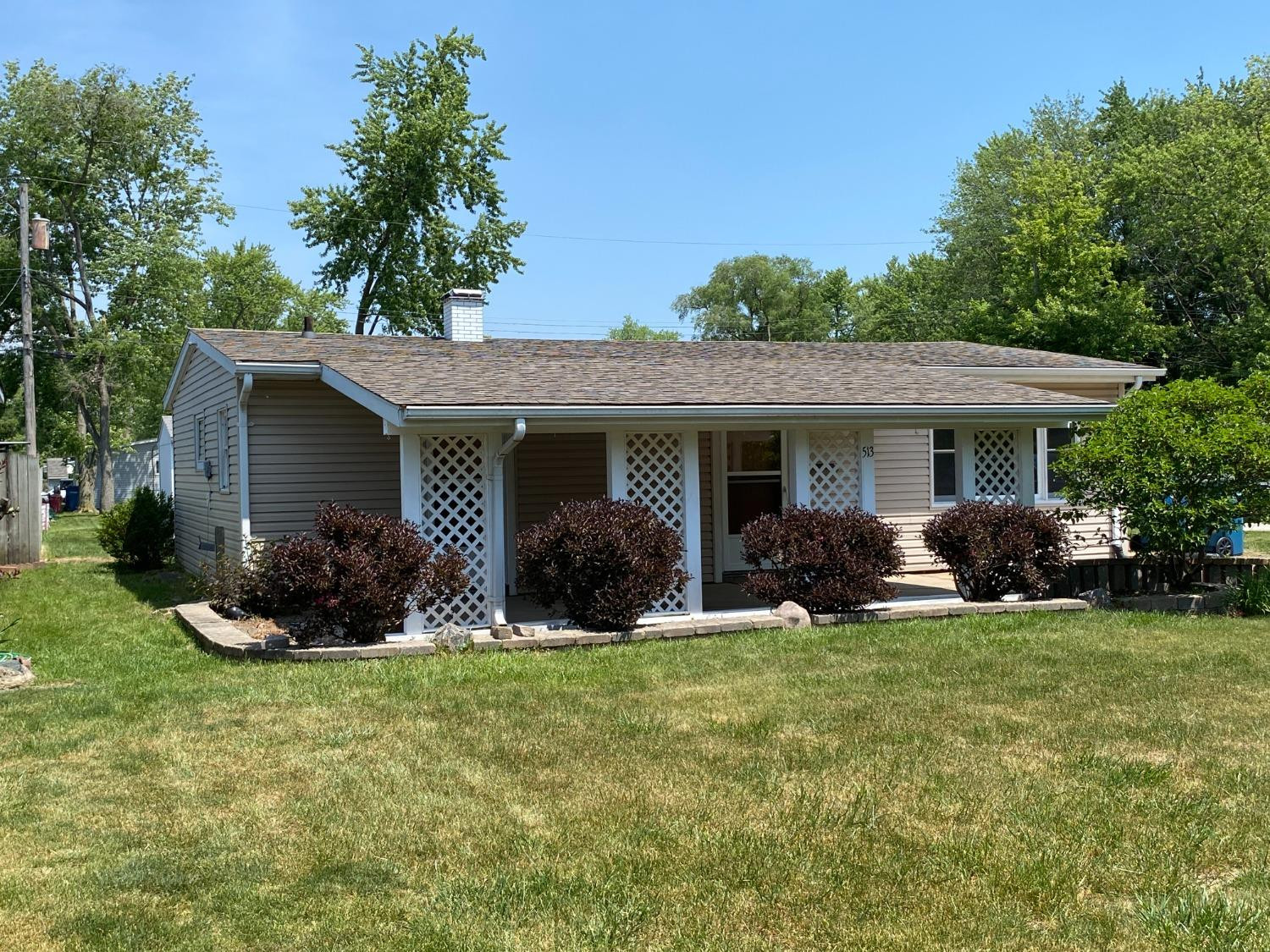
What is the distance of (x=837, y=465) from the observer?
1226cm

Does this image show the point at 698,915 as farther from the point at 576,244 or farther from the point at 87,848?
the point at 576,244

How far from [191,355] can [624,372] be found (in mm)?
7203

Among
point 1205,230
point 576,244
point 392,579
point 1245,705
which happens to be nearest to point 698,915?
point 1245,705

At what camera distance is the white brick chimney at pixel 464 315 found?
638 inches

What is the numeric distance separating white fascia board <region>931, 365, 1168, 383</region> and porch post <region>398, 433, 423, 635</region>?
29.7 feet

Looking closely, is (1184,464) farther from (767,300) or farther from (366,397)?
(767,300)

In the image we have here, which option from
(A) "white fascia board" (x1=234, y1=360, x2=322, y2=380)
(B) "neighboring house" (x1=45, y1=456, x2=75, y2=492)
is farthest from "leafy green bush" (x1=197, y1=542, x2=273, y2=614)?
(B) "neighboring house" (x1=45, y1=456, x2=75, y2=492)

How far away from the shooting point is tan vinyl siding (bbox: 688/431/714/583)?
50.7 feet

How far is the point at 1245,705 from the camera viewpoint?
7023 mm

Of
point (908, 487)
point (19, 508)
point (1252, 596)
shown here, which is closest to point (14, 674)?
point (1252, 596)

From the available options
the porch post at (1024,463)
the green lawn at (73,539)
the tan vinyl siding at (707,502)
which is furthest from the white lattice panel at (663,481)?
the green lawn at (73,539)

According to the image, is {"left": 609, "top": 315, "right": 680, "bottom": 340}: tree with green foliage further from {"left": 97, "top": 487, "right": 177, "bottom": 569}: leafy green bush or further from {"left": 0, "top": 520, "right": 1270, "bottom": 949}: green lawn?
{"left": 0, "top": 520, "right": 1270, "bottom": 949}: green lawn

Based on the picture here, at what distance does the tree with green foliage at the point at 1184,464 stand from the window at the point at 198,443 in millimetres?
11534

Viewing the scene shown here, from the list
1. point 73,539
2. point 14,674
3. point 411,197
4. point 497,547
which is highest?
point 411,197
